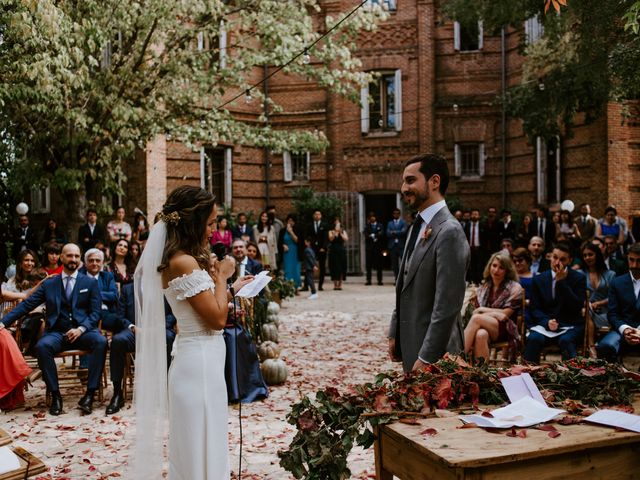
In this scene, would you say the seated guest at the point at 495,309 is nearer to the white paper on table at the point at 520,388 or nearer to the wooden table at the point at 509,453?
the white paper on table at the point at 520,388

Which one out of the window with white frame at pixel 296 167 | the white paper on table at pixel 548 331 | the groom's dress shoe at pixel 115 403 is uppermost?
the window with white frame at pixel 296 167

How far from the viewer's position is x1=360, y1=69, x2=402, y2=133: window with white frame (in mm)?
22500

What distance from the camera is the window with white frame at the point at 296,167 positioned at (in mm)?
22984

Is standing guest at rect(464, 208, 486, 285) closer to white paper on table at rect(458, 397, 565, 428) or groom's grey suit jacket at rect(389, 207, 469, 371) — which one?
groom's grey suit jacket at rect(389, 207, 469, 371)

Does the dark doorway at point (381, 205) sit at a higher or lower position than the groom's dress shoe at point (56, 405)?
higher

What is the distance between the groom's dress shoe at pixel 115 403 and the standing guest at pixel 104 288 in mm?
921

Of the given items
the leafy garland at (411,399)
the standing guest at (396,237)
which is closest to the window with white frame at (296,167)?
the standing guest at (396,237)

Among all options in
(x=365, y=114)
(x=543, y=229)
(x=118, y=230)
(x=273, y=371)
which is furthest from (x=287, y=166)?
(x=273, y=371)

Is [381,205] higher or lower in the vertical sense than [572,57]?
lower

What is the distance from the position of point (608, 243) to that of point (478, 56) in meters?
12.9

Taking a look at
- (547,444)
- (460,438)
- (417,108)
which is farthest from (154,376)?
(417,108)

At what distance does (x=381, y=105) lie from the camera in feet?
74.5

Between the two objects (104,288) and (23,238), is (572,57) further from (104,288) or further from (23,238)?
(23,238)

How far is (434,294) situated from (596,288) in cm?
509
